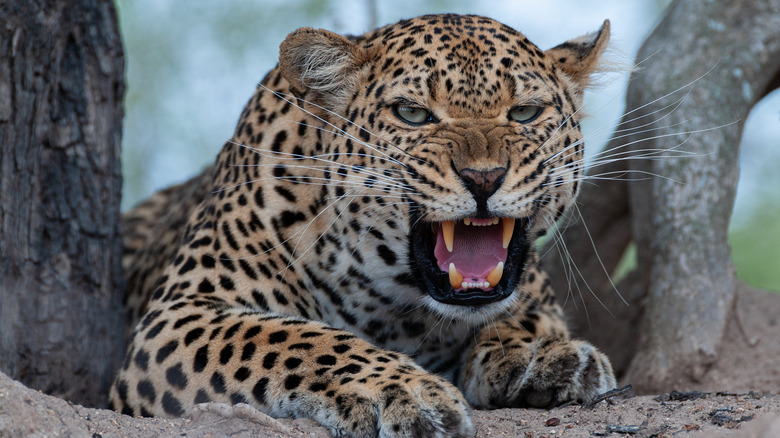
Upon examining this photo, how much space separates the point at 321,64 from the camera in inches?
195

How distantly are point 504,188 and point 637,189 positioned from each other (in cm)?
396

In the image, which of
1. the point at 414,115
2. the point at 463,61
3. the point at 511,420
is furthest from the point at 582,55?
the point at 511,420

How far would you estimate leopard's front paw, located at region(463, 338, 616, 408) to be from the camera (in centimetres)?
471

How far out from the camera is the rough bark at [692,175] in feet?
22.9

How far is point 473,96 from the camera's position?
4645 mm

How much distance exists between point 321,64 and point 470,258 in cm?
141

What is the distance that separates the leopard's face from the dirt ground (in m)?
0.68

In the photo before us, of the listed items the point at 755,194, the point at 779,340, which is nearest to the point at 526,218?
the point at 779,340

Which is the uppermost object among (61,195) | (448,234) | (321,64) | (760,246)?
(321,64)

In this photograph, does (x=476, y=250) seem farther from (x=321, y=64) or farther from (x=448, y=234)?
(x=321, y=64)

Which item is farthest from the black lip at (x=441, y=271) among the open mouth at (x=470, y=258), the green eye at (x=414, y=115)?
the green eye at (x=414, y=115)

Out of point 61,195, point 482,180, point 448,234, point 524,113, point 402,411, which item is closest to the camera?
point 402,411

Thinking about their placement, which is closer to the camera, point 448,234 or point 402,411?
point 402,411

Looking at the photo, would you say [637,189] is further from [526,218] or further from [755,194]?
[755,194]
